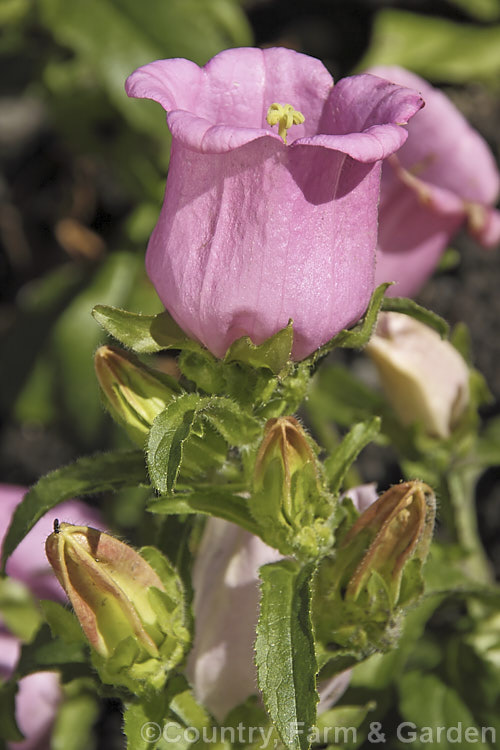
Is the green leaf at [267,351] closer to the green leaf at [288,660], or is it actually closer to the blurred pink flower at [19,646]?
the green leaf at [288,660]

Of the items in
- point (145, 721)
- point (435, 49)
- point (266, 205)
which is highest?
point (435, 49)

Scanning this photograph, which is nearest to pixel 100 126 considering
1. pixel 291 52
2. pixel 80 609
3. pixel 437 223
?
pixel 437 223

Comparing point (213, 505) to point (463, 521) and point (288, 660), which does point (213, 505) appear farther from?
point (463, 521)

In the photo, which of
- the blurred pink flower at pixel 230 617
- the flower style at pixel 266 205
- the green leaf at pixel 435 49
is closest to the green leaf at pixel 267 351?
the flower style at pixel 266 205

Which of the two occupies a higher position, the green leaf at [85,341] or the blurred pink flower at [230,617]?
the green leaf at [85,341]

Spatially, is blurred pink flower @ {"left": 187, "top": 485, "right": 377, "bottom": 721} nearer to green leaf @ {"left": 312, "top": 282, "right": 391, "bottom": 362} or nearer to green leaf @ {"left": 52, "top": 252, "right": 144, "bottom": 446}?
green leaf @ {"left": 312, "top": 282, "right": 391, "bottom": 362}

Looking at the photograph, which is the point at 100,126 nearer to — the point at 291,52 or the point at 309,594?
the point at 291,52

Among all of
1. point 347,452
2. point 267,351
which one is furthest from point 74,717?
point 267,351
